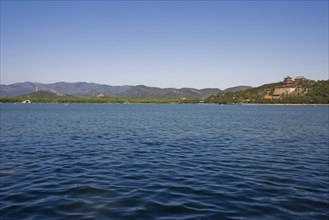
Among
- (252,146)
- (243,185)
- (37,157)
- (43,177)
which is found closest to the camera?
(243,185)

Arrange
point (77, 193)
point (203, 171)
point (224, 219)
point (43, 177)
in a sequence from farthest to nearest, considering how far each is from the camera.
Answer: point (203, 171) → point (43, 177) → point (77, 193) → point (224, 219)

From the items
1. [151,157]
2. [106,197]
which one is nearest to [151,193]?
[106,197]

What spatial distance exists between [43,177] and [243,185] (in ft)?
41.2

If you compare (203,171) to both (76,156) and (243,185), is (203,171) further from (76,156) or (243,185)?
(76,156)

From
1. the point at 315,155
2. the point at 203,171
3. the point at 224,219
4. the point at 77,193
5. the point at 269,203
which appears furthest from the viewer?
the point at 315,155

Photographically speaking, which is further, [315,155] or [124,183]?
[315,155]

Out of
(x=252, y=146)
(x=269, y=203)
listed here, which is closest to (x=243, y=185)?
(x=269, y=203)

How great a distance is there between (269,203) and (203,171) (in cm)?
705

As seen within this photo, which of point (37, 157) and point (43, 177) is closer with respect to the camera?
point (43, 177)

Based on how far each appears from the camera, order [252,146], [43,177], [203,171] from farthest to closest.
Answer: [252,146]
[203,171]
[43,177]

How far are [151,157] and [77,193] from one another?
11.4m

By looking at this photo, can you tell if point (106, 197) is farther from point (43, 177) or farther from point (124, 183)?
point (43, 177)

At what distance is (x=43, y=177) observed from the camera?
18562mm

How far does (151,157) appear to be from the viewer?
→ 25.9 m
